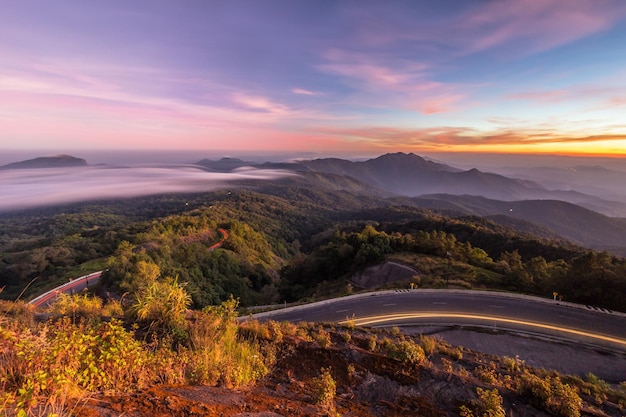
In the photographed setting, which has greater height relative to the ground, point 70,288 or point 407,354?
point 407,354

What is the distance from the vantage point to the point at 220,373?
5027 millimetres

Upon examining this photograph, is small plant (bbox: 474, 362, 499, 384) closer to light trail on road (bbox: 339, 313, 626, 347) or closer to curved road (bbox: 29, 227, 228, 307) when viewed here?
light trail on road (bbox: 339, 313, 626, 347)

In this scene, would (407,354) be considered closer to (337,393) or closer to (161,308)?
(337,393)

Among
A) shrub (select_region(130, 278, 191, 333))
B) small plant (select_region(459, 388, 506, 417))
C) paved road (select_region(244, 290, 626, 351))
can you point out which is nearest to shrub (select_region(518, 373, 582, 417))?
small plant (select_region(459, 388, 506, 417))

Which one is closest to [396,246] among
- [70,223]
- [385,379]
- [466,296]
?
[466,296]

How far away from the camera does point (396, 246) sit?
1996 inches

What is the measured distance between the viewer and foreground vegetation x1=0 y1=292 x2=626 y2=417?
370cm

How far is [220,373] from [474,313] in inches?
985

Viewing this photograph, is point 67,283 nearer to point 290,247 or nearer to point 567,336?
point 567,336

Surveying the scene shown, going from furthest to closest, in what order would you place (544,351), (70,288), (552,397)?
1. (70,288)
2. (544,351)
3. (552,397)

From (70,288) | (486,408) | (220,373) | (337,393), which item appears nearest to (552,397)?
(486,408)

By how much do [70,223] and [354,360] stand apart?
154968 mm

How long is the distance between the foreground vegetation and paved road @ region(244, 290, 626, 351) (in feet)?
49.1

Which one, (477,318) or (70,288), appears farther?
(70,288)
